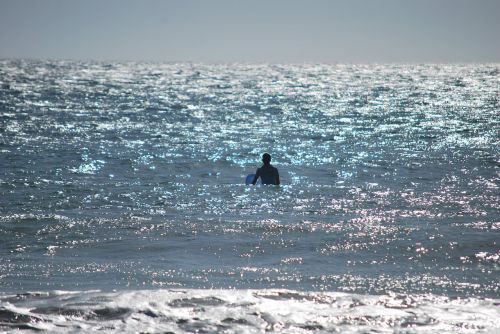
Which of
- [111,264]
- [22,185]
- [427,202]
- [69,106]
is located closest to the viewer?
[111,264]

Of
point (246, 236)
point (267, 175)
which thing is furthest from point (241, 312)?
point (267, 175)

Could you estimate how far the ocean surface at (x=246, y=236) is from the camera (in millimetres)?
8133

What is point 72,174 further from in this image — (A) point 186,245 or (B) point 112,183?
(A) point 186,245

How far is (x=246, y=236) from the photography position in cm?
1346

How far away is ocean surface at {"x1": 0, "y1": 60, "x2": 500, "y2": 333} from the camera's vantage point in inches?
320

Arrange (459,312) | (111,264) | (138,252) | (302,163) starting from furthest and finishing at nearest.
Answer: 1. (302,163)
2. (138,252)
3. (111,264)
4. (459,312)

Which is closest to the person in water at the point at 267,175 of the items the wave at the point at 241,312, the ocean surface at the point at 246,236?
the ocean surface at the point at 246,236

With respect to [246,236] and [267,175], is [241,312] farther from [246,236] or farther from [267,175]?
[267,175]

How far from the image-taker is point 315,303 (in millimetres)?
8617

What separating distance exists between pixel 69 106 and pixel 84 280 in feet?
156

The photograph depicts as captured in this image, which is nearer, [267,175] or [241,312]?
[241,312]

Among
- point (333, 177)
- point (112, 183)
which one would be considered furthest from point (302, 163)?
point (112, 183)

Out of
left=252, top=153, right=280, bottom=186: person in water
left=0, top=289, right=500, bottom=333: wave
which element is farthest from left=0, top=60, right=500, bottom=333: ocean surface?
left=252, top=153, right=280, bottom=186: person in water

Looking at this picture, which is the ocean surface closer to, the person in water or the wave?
the wave
